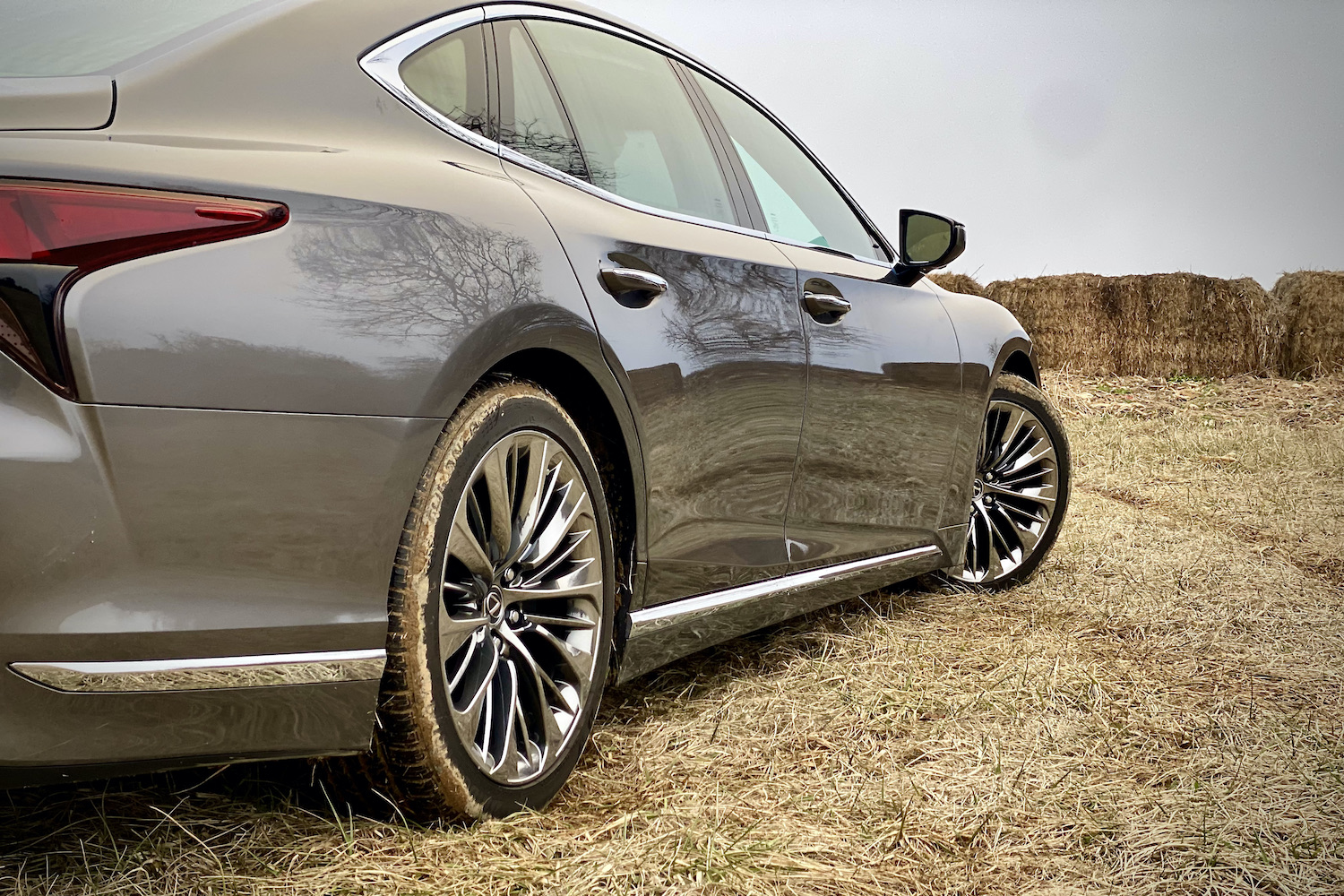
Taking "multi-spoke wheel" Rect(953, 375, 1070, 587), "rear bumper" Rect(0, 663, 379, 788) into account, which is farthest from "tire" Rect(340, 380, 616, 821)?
"multi-spoke wheel" Rect(953, 375, 1070, 587)

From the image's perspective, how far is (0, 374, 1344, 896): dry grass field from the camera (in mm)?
1918

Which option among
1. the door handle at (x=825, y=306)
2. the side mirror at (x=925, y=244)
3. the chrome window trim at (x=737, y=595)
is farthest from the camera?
the side mirror at (x=925, y=244)

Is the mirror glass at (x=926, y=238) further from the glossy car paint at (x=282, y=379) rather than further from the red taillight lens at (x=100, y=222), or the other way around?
the red taillight lens at (x=100, y=222)

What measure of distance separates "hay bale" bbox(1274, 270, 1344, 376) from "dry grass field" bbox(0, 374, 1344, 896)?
11.6 metres

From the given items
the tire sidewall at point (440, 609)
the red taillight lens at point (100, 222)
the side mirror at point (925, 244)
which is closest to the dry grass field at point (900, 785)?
the tire sidewall at point (440, 609)

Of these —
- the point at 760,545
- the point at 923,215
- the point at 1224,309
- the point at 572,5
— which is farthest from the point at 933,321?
the point at 1224,309

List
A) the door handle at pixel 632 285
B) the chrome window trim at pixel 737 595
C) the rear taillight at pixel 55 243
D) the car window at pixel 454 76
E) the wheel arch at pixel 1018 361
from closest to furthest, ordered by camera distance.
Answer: the rear taillight at pixel 55 243, the car window at pixel 454 76, the door handle at pixel 632 285, the chrome window trim at pixel 737 595, the wheel arch at pixel 1018 361

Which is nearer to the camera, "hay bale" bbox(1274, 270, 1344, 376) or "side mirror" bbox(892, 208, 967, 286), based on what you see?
"side mirror" bbox(892, 208, 967, 286)

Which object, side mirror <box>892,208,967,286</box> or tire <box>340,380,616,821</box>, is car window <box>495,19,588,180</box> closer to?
tire <box>340,380,616,821</box>

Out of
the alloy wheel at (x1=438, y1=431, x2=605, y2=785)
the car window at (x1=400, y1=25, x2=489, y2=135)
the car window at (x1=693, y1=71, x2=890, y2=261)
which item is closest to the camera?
the alloy wheel at (x1=438, y1=431, x2=605, y2=785)

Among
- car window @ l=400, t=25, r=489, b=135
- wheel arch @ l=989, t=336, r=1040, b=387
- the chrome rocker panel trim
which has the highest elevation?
car window @ l=400, t=25, r=489, b=135

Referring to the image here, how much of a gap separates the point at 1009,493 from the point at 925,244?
1116 mm

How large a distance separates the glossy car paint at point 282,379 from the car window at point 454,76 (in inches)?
2.7

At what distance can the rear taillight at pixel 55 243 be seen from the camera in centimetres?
139
